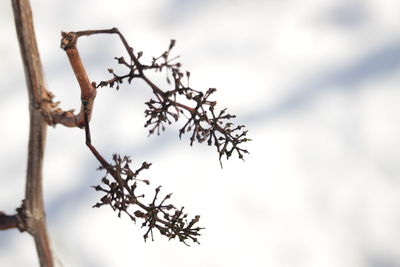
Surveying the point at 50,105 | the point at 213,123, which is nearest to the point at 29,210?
the point at 50,105

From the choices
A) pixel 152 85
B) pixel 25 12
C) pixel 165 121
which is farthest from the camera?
pixel 165 121

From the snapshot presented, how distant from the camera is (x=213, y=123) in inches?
80.4

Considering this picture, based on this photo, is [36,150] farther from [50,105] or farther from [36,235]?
[36,235]

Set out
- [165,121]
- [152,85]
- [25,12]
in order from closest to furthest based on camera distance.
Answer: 1. [25,12]
2. [152,85]
3. [165,121]

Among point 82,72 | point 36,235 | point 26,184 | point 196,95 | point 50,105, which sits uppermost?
point 196,95

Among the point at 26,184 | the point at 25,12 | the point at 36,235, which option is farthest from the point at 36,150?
the point at 25,12

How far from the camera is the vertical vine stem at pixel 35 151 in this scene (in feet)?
5.41

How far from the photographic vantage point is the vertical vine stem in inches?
A: 64.9

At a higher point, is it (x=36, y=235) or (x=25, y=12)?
(x=25, y=12)

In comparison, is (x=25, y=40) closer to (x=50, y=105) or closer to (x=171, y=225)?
(x=50, y=105)

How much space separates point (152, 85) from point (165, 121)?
0.22 m

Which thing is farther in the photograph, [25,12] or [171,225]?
[171,225]

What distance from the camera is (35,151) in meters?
1.68

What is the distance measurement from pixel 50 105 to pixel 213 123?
65 centimetres
